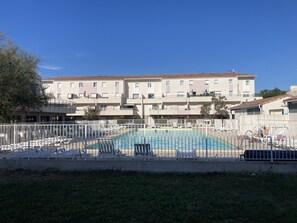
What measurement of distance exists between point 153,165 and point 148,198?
138 inches

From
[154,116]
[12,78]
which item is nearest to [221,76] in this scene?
[154,116]

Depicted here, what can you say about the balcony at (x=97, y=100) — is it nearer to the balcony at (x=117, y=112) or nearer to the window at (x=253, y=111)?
the balcony at (x=117, y=112)

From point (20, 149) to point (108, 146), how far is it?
4.09m

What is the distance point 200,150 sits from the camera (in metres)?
11.7

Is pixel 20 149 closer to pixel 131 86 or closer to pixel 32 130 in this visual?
pixel 32 130

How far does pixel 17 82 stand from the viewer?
18.1 metres

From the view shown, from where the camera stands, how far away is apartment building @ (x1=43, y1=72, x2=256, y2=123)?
5956cm

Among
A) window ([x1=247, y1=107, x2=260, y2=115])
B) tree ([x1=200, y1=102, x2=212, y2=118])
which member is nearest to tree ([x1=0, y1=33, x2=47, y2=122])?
window ([x1=247, y1=107, x2=260, y2=115])

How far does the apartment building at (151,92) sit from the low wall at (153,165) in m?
A: 48.0

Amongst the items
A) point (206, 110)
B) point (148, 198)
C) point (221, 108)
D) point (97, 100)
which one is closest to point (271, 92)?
point (221, 108)

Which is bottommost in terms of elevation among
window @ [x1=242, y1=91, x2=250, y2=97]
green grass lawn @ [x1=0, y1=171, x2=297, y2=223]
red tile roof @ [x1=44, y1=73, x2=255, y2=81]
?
green grass lawn @ [x1=0, y1=171, x2=297, y2=223]

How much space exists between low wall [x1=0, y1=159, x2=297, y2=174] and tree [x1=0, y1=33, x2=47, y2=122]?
782 centimetres

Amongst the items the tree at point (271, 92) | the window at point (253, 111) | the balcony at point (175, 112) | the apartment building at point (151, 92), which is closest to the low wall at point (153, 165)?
the window at point (253, 111)

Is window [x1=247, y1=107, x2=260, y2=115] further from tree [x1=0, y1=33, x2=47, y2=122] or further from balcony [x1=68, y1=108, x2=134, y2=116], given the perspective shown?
balcony [x1=68, y1=108, x2=134, y2=116]
